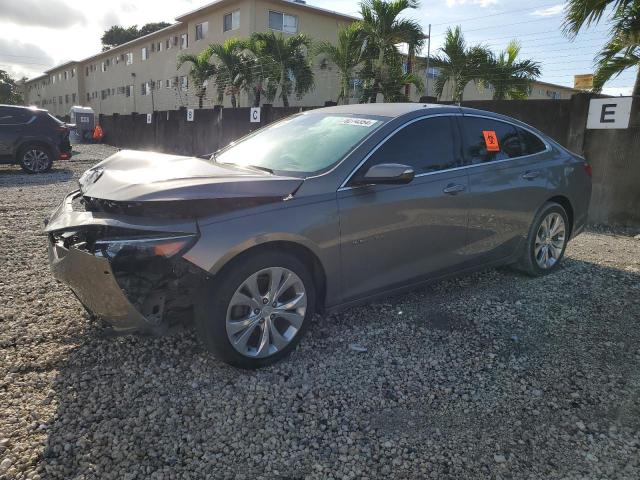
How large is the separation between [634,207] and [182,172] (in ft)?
23.4

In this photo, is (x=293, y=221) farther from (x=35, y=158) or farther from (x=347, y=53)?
(x=347, y=53)

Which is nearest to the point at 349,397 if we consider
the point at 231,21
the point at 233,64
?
the point at 233,64

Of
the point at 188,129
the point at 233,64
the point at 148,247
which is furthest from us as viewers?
the point at 233,64

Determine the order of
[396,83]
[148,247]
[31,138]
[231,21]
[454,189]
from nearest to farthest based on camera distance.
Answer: [148,247] → [454,189] → [31,138] → [396,83] → [231,21]

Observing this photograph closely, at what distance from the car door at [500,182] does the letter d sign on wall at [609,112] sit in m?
3.59

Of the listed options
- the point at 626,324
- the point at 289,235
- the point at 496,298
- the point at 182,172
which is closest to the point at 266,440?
the point at 289,235

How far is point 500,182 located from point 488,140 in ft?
1.27

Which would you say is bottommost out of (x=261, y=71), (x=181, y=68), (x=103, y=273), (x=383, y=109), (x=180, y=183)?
(x=103, y=273)

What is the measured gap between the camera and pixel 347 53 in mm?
17109

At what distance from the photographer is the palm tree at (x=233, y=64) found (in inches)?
827

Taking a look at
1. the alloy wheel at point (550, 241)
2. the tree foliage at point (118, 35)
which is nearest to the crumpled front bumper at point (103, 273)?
the alloy wheel at point (550, 241)

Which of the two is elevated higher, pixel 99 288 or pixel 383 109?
pixel 383 109

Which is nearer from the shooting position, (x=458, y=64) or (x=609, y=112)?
(x=609, y=112)

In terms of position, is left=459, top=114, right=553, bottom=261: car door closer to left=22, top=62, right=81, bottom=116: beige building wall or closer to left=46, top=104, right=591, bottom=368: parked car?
left=46, top=104, right=591, bottom=368: parked car
